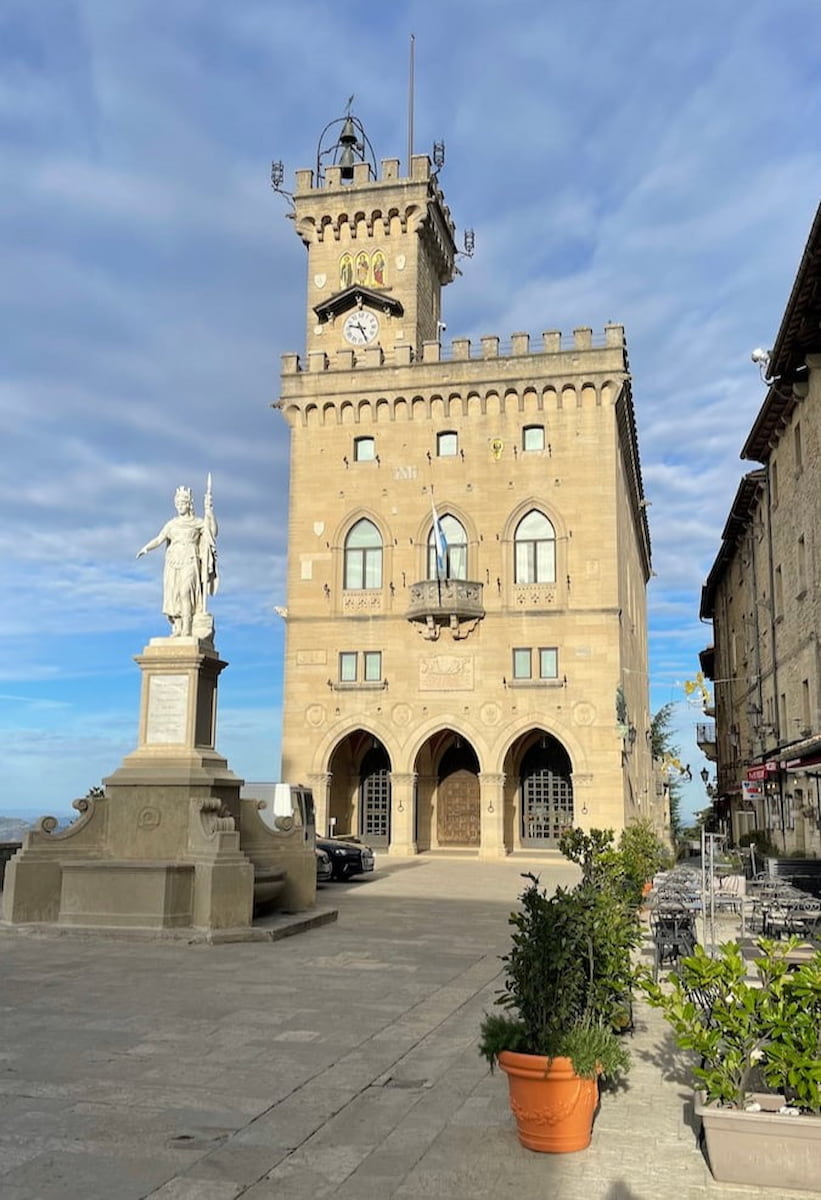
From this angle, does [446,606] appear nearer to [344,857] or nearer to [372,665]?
[372,665]

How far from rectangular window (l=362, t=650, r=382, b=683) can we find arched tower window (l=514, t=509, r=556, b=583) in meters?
5.67

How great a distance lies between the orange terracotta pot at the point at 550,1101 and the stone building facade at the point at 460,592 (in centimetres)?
2838

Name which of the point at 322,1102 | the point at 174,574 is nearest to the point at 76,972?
the point at 322,1102

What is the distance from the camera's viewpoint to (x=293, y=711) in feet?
119

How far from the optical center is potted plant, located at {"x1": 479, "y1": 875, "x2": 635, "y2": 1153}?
5238 millimetres

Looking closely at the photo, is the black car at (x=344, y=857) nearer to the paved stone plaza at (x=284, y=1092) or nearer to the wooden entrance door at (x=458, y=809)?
the paved stone plaza at (x=284, y=1092)

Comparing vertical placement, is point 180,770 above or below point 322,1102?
above

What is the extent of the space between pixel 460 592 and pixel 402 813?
7939mm

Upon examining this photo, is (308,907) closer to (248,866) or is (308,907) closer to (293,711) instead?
(248,866)

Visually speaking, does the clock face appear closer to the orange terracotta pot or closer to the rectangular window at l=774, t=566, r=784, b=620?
the rectangular window at l=774, t=566, r=784, b=620

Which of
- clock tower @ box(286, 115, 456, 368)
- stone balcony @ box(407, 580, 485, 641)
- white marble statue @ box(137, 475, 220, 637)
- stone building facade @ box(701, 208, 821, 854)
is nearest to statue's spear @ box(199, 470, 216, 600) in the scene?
A: white marble statue @ box(137, 475, 220, 637)

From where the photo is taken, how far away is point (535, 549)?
116ft

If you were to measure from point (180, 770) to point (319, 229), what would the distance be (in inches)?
1284

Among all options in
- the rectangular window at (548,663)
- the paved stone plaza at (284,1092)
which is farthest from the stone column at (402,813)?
the paved stone plaza at (284,1092)
